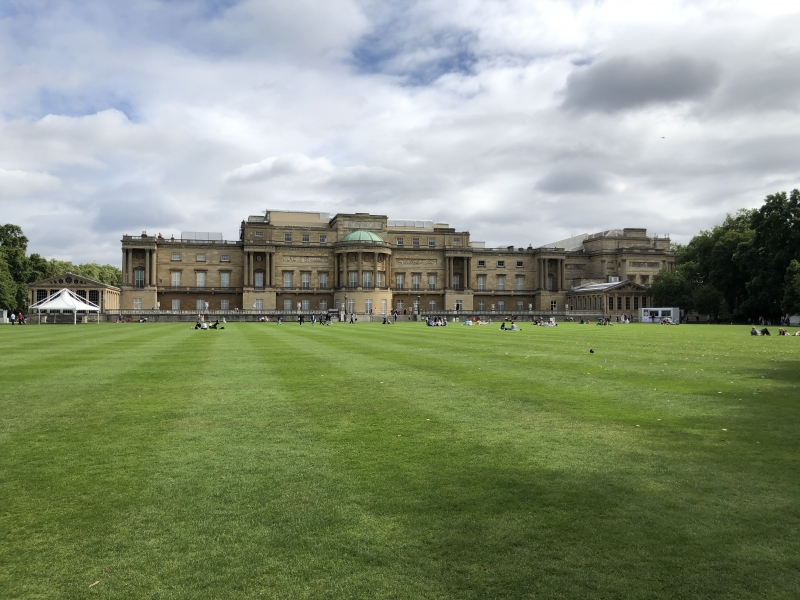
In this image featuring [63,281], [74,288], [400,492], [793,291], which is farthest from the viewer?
[74,288]

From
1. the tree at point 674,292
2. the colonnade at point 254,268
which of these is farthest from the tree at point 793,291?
the colonnade at point 254,268

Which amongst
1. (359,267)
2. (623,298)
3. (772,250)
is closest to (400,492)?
(772,250)

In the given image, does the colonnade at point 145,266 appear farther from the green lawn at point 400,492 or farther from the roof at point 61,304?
the green lawn at point 400,492

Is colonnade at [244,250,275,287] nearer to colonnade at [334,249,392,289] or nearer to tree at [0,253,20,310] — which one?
colonnade at [334,249,392,289]

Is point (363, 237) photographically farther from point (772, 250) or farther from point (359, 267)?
point (772, 250)

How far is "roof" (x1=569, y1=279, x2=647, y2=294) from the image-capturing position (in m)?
99.1

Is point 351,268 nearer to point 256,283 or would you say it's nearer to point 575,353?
point 256,283

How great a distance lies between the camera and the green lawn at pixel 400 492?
4.77 meters

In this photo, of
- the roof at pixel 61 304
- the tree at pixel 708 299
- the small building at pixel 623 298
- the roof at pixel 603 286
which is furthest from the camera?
the roof at pixel 603 286

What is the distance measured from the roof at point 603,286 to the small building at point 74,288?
8065 centimetres

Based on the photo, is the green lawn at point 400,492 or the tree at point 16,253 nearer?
the green lawn at point 400,492

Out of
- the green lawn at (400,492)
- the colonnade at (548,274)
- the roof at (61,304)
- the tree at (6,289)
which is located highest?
the colonnade at (548,274)

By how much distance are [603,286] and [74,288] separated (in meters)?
86.0

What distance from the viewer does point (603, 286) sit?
103688mm
